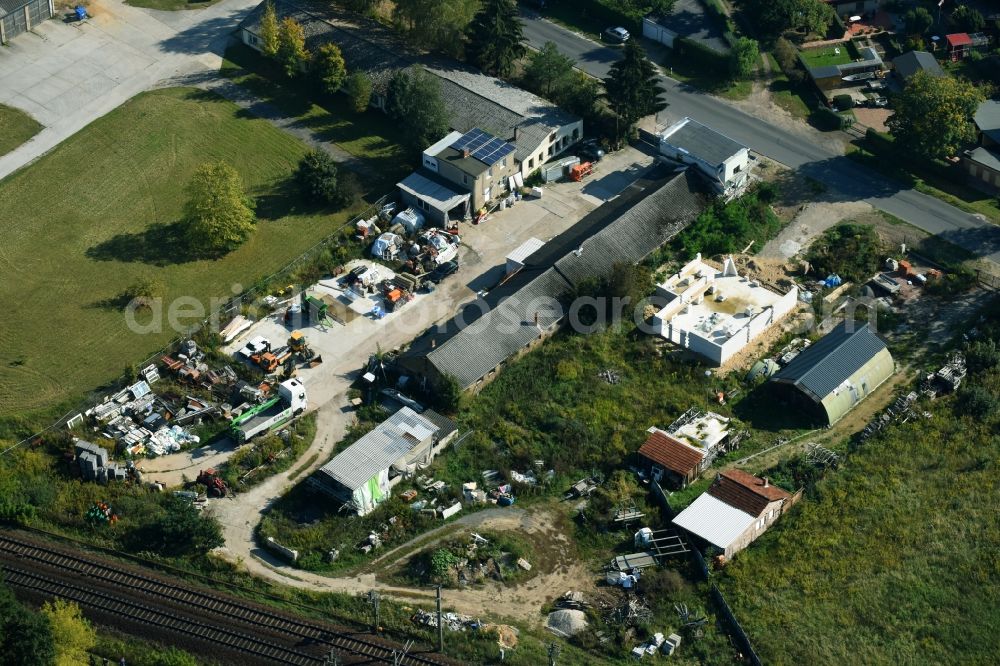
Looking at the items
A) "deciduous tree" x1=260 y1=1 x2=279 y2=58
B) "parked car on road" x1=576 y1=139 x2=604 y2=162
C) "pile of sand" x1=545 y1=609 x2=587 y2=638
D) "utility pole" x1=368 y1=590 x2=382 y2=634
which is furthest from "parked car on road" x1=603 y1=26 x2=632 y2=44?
"utility pole" x1=368 y1=590 x2=382 y2=634

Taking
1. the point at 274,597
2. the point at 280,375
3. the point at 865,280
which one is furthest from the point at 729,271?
the point at 274,597

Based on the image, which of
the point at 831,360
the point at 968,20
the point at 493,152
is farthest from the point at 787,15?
the point at 831,360

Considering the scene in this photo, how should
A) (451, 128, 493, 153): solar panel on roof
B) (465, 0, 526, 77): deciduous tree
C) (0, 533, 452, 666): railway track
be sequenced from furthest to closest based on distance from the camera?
(465, 0, 526, 77): deciduous tree
(451, 128, 493, 153): solar panel on roof
(0, 533, 452, 666): railway track

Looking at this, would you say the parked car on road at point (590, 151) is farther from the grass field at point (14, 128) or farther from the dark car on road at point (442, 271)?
the grass field at point (14, 128)

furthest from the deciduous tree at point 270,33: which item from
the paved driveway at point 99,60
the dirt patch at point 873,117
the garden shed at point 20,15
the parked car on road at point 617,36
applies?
the dirt patch at point 873,117

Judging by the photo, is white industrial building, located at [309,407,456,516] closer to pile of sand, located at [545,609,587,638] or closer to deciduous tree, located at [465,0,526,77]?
pile of sand, located at [545,609,587,638]

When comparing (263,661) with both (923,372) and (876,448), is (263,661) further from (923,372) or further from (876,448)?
(923,372)
